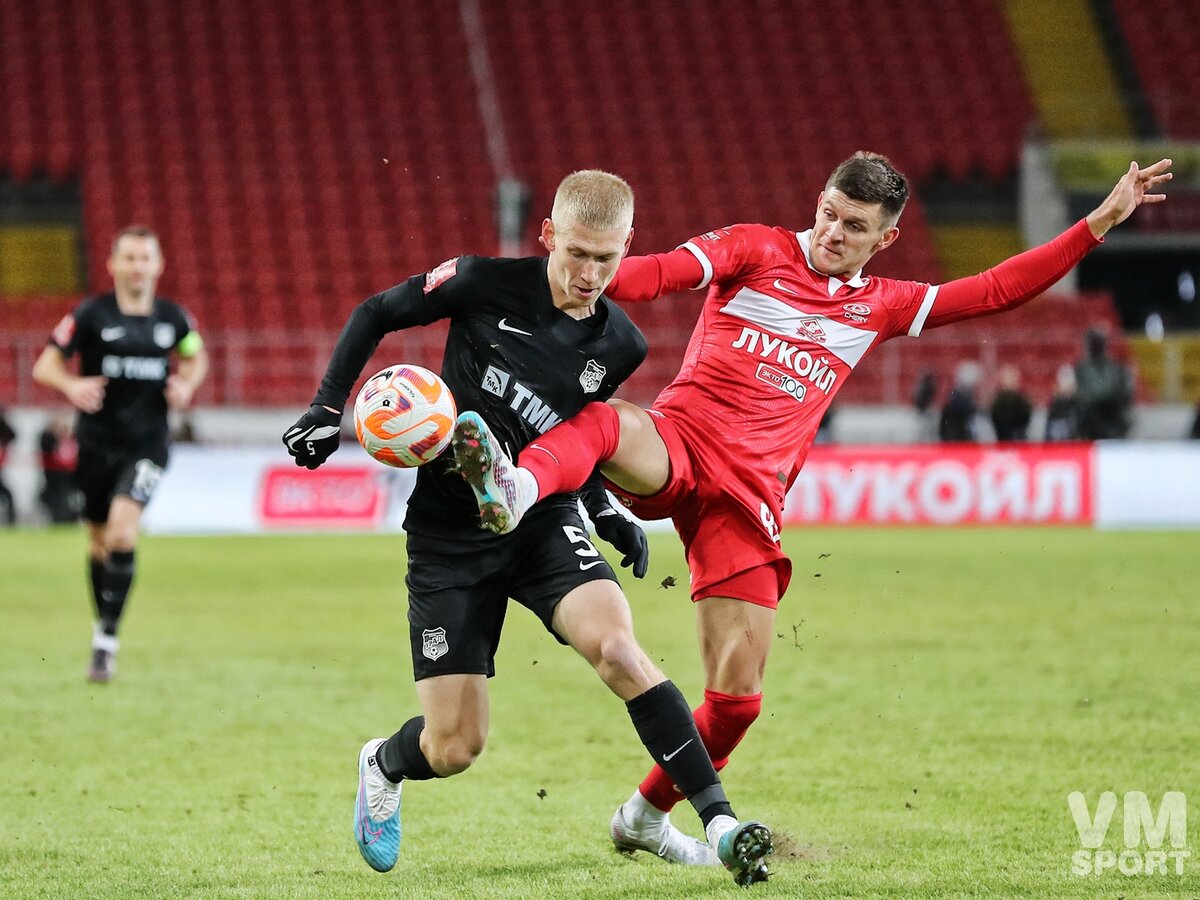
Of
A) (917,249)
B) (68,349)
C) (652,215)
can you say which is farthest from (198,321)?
(68,349)

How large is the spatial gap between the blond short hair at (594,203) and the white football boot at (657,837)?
176 cm

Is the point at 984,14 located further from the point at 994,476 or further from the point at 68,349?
the point at 68,349

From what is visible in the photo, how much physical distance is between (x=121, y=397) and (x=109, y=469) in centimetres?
41

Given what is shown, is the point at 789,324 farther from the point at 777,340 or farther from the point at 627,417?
the point at 627,417

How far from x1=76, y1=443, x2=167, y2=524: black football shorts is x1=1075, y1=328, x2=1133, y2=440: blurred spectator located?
12.0 metres

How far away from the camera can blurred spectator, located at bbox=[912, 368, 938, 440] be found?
63.9ft

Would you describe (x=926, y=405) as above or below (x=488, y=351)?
below

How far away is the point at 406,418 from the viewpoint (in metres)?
4.30

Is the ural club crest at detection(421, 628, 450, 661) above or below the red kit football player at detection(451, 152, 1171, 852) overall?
below

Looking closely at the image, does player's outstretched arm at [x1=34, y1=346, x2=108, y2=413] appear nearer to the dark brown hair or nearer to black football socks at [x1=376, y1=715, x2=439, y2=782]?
black football socks at [x1=376, y1=715, x2=439, y2=782]

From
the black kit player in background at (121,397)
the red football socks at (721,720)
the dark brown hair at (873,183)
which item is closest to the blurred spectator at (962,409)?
the black kit player in background at (121,397)

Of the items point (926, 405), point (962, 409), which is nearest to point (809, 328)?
point (962, 409)

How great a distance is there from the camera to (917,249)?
75.8ft

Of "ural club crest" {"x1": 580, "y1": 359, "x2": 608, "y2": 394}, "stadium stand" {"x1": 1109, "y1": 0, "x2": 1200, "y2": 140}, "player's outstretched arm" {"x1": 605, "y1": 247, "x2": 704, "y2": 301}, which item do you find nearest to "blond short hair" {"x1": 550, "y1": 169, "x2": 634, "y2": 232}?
"player's outstretched arm" {"x1": 605, "y1": 247, "x2": 704, "y2": 301}
